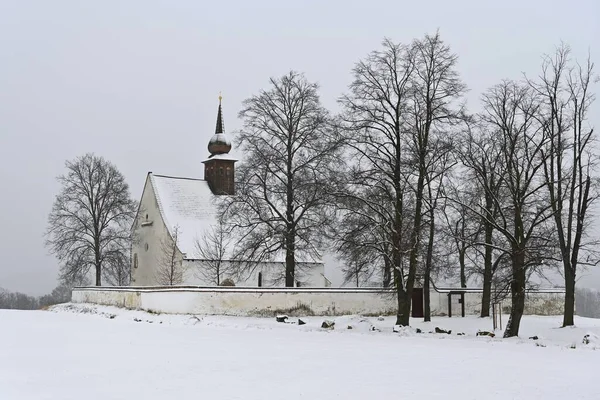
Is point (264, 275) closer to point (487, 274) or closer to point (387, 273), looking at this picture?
point (387, 273)

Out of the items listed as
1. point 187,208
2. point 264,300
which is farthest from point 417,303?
point 187,208

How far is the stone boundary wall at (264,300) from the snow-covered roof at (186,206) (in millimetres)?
10694

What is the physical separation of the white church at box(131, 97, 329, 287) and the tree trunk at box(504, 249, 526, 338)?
20730mm

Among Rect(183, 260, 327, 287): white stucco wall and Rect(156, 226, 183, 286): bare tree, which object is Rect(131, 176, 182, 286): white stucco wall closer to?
Rect(156, 226, 183, 286): bare tree

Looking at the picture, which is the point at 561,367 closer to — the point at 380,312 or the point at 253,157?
the point at 380,312

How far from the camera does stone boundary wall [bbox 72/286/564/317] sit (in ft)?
94.5

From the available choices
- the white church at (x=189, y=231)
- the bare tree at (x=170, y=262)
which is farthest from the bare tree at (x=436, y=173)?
the bare tree at (x=170, y=262)

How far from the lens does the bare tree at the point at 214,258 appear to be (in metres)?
44.5

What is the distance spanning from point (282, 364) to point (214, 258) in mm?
31078

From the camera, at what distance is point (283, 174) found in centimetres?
3434

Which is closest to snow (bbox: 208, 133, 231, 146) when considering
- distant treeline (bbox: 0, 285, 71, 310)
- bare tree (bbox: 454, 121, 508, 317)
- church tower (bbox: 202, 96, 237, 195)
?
church tower (bbox: 202, 96, 237, 195)

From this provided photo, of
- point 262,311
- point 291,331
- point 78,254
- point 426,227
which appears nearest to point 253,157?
point 262,311

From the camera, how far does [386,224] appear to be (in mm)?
25250

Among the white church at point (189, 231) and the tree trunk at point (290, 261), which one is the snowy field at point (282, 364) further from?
the white church at point (189, 231)
